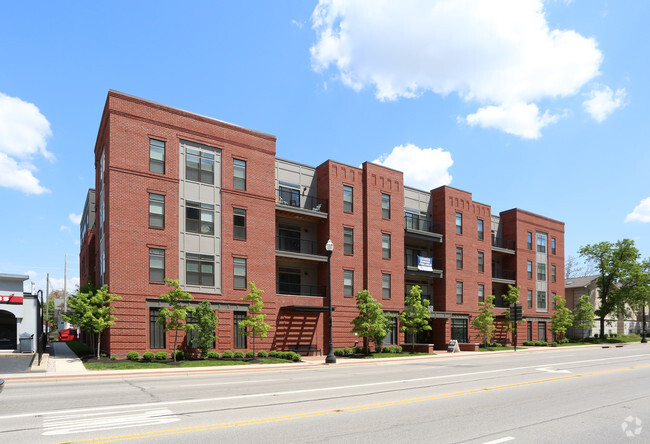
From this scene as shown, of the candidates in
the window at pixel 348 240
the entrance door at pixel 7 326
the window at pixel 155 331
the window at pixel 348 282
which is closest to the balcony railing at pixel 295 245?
the window at pixel 348 240

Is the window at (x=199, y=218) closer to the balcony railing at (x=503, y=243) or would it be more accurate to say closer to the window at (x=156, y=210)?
the window at (x=156, y=210)

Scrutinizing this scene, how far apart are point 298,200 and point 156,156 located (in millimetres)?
10845

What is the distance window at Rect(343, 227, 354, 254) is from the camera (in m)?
34.7

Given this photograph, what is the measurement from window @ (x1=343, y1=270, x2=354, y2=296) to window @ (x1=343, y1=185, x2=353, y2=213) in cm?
454

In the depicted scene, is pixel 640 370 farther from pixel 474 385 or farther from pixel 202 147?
pixel 202 147

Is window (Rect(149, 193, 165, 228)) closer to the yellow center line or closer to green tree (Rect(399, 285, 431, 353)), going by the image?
green tree (Rect(399, 285, 431, 353))

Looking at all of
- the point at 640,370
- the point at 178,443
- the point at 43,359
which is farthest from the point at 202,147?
the point at 640,370

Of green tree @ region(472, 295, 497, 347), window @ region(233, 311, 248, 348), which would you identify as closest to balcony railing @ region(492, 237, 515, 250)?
green tree @ region(472, 295, 497, 347)

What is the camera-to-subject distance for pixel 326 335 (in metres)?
32.7

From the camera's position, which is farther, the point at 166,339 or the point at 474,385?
the point at 166,339

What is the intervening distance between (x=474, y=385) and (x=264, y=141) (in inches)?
825

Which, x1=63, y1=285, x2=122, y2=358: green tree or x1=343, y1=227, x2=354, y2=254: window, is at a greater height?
x1=343, y1=227, x2=354, y2=254: window

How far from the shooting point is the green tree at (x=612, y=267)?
182 ft

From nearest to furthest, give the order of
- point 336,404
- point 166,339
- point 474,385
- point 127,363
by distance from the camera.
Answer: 1. point 336,404
2. point 474,385
3. point 127,363
4. point 166,339
